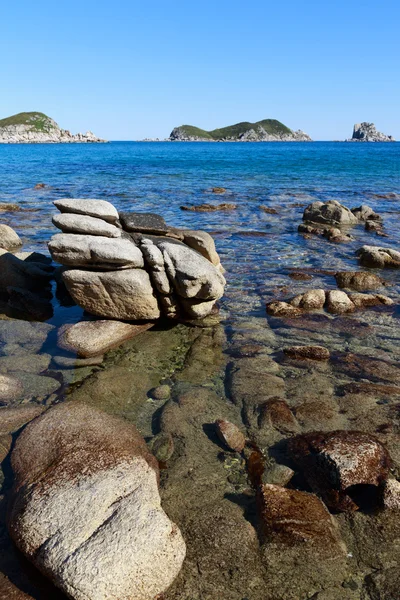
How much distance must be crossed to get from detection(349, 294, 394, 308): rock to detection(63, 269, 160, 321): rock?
5.13 meters

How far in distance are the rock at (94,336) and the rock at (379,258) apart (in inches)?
349

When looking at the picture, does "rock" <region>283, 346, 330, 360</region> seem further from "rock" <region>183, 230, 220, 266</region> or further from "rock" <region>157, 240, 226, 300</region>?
"rock" <region>183, 230, 220, 266</region>

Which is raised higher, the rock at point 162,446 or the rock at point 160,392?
the rock at point 160,392

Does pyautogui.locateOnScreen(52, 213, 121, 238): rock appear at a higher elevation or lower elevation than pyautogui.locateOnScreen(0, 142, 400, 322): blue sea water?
higher

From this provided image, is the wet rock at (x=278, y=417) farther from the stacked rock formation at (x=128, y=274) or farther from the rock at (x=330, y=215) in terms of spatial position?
the rock at (x=330, y=215)

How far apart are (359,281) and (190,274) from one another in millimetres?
5800

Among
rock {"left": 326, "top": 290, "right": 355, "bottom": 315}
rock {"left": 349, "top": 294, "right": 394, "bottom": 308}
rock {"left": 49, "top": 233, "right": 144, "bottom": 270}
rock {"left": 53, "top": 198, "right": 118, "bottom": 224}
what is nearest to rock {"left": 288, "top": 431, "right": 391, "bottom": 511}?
rock {"left": 49, "top": 233, "right": 144, "bottom": 270}

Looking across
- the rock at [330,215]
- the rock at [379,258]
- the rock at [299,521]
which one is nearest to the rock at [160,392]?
the rock at [299,521]

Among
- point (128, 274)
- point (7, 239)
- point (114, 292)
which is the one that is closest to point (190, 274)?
point (128, 274)

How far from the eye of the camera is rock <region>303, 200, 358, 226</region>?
22747 mm

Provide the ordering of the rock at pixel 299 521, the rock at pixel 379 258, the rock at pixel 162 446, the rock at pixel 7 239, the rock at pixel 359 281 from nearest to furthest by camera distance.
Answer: the rock at pixel 299 521 < the rock at pixel 162 446 < the rock at pixel 359 281 < the rock at pixel 379 258 < the rock at pixel 7 239

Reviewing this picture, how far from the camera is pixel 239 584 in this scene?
4582 millimetres

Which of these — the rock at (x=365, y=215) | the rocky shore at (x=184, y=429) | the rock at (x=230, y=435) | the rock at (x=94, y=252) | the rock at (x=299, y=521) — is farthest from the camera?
the rock at (x=365, y=215)

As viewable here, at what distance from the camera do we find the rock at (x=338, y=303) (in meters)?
11.2
